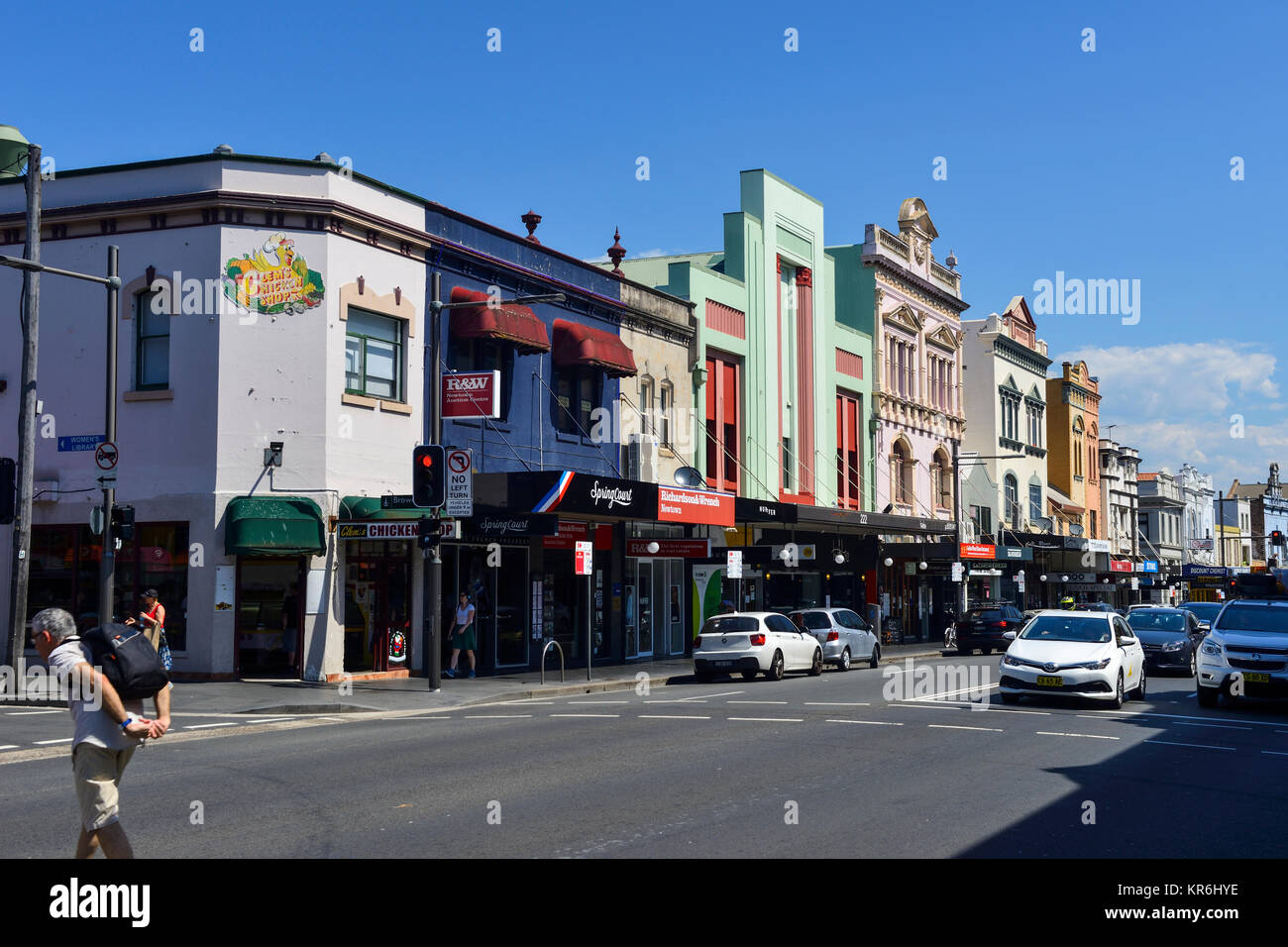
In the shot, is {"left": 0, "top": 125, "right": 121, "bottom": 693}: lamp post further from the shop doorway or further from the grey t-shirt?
the grey t-shirt

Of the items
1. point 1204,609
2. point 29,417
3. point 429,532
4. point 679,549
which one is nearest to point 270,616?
point 429,532

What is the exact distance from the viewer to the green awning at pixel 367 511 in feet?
77.9

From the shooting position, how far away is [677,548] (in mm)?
31516

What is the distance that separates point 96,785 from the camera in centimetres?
703

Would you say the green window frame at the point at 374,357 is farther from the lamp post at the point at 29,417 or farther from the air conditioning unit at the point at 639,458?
the air conditioning unit at the point at 639,458

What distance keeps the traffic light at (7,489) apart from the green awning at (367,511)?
5.52m

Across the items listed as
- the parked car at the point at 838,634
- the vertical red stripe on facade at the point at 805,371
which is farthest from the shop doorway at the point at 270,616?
the vertical red stripe on facade at the point at 805,371

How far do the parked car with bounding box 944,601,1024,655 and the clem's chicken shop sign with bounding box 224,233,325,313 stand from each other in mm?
23682

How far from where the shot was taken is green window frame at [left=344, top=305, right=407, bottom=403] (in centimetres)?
2470

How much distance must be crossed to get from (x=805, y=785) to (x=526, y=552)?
17575 mm

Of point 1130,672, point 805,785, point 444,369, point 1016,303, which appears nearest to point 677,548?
point 444,369

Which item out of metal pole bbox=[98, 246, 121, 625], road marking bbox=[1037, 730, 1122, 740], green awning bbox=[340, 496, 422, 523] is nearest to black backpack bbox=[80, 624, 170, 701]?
road marking bbox=[1037, 730, 1122, 740]

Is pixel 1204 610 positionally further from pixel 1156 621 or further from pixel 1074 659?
pixel 1074 659
